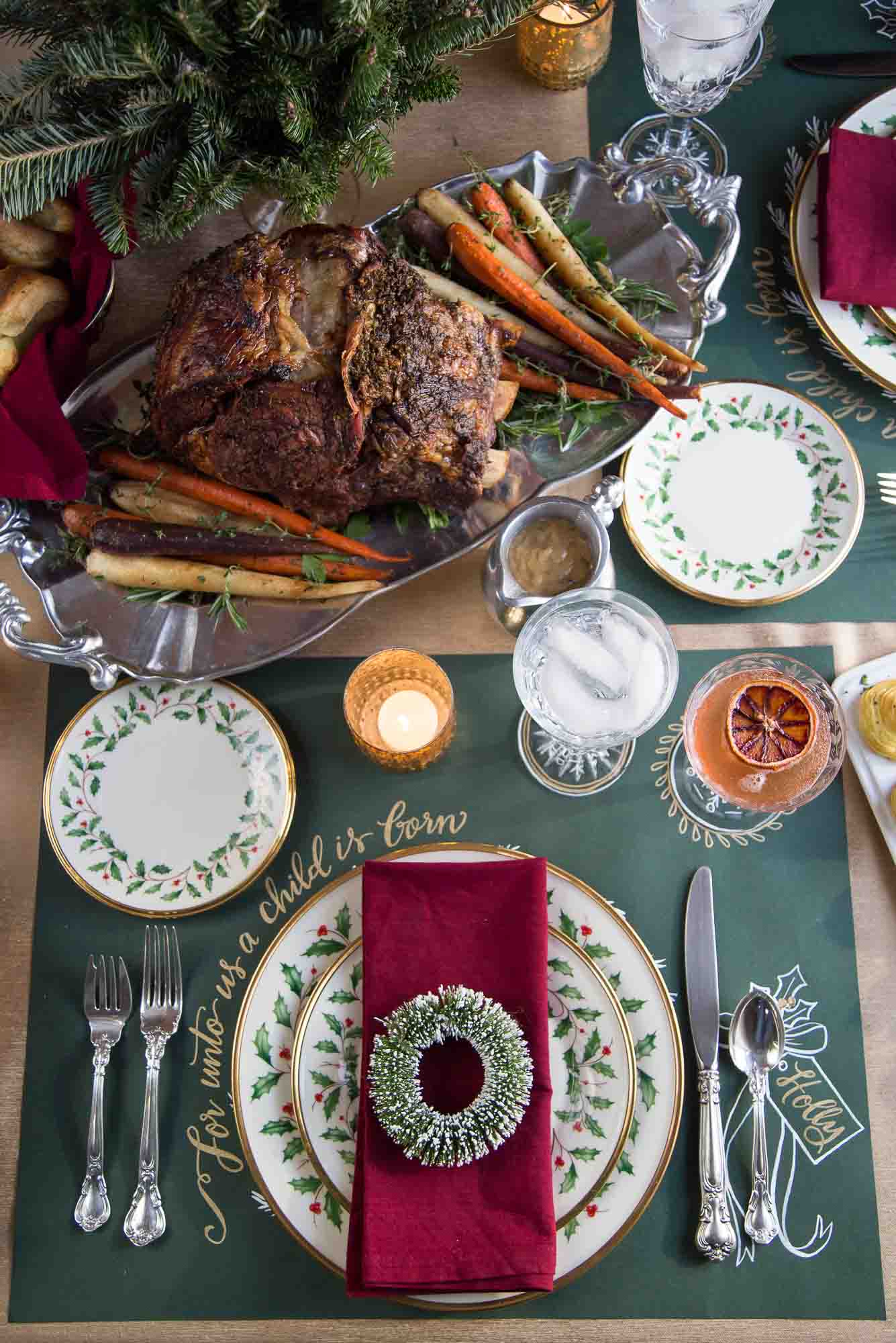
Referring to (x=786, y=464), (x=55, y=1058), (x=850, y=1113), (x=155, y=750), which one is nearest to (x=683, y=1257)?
(x=850, y=1113)

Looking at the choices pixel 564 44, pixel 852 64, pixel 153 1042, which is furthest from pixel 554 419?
pixel 153 1042

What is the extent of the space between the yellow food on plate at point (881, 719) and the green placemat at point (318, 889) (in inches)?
3.2

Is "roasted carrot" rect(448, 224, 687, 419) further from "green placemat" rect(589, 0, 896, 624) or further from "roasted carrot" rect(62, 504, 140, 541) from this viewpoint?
"roasted carrot" rect(62, 504, 140, 541)

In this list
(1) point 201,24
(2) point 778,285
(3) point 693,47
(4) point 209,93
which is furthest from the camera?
(2) point 778,285

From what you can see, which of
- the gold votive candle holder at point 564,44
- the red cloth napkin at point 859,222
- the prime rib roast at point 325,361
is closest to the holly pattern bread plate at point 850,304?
the red cloth napkin at point 859,222

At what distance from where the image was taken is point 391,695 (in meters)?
1.59

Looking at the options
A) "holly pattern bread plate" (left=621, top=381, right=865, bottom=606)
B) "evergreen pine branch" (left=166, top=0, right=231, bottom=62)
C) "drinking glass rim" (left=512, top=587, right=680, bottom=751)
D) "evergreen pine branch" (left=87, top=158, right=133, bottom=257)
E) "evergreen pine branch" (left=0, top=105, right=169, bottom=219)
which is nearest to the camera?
"evergreen pine branch" (left=166, top=0, right=231, bottom=62)

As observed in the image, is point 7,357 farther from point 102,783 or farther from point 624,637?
point 624,637

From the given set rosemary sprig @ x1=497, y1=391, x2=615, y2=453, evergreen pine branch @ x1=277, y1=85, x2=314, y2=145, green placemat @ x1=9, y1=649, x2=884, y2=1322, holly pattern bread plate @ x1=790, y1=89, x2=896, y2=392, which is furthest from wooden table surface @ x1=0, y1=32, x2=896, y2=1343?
evergreen pine branch @ x1=277, y1=85, x2=314, y2=145

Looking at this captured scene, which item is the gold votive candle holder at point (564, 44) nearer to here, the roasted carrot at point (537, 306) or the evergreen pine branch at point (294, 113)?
the roasted carrot at point (537, 306)

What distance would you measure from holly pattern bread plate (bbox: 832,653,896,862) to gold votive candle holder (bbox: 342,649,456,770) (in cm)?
59

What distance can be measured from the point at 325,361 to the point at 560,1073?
102 centimetres

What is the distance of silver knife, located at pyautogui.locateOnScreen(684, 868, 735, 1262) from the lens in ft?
4.60

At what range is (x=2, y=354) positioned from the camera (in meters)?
1.38
